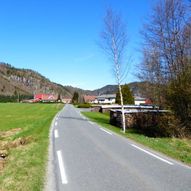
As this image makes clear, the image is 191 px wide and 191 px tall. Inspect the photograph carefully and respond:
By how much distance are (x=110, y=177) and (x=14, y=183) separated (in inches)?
93.1

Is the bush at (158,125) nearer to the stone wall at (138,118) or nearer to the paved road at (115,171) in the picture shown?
the stone wall at (138,118)

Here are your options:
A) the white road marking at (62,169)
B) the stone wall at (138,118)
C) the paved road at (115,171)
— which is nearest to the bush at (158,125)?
the stone wall at (138,118)

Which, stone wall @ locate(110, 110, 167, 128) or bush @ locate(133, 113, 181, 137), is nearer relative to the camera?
bush @ locate(133, 113, 181, 137)

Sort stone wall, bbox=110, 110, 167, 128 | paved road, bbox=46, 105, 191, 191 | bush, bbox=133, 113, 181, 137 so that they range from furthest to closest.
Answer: stone wall, bbox=110, 110, 167, 128, bush, bbox=133, 113, 181, 137, paved road, bbox=46, 105, 191, 191

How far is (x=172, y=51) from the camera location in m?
25.5

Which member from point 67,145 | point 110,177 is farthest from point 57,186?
point 67,145

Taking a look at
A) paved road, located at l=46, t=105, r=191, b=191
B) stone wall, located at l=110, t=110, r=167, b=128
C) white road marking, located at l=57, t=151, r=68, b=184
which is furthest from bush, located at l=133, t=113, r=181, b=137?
white road marking, located at l=57, t=151, r=68, b=184

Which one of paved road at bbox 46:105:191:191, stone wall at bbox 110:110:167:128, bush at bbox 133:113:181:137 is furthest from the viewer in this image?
stone wall at bbox 110:110:167:128

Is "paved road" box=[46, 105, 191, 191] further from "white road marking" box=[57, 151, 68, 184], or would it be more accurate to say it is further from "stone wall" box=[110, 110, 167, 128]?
A: "stone wall" box=[110, 110, 167, 128]

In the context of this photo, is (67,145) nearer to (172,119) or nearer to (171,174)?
(171,174)

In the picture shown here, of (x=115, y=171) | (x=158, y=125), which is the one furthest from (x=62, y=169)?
(x=158, y=125)

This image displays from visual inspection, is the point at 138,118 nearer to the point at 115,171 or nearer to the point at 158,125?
the point at 158,125

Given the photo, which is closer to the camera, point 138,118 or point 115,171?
point 115,171

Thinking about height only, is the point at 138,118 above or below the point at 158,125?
above
